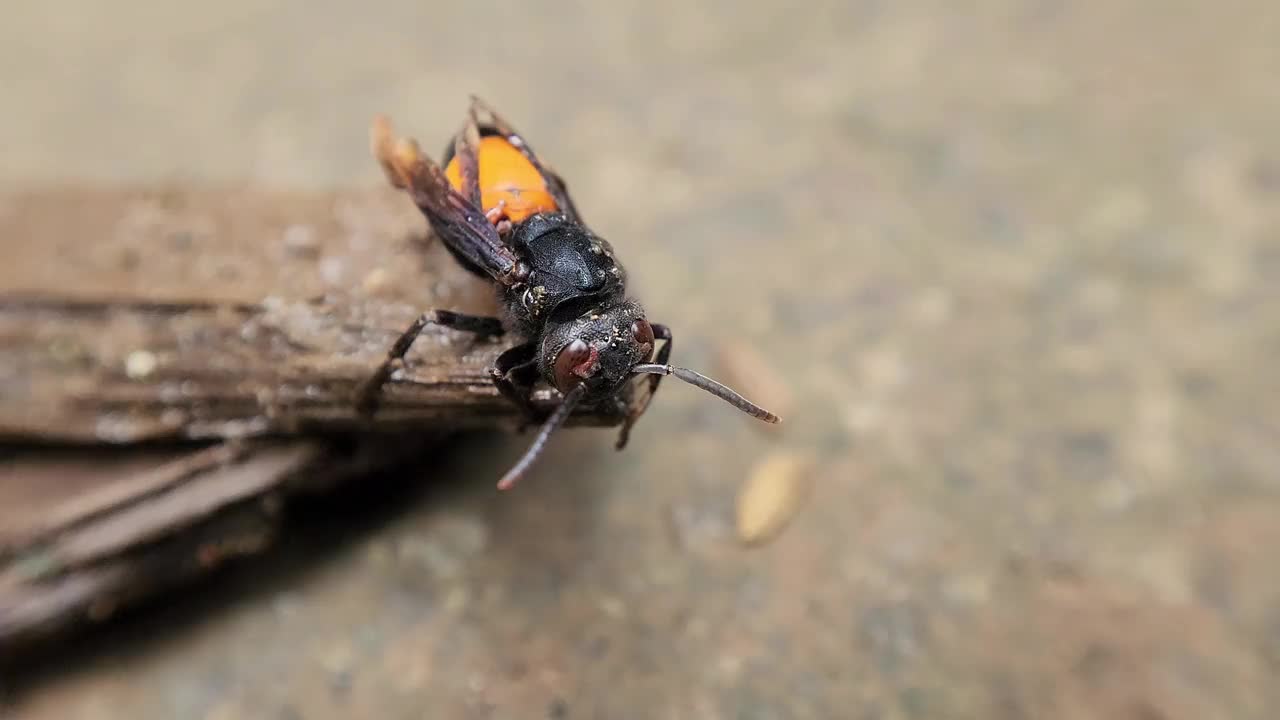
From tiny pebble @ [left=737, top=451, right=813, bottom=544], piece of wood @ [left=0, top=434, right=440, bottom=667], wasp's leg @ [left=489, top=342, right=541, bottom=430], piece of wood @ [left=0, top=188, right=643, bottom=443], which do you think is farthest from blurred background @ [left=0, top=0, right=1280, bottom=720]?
wasp's leg @ [left=489, top=342, right=541, bottom=430]

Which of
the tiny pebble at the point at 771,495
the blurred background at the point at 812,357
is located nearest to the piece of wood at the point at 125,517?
the blurred background at the point at 812,357

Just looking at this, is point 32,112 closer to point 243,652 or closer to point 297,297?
point 297,297

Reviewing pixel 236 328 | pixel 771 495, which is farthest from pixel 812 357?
pixel 236 328

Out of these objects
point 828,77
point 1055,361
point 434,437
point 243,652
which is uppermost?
point 828,77

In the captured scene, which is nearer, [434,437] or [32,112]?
[434,437]

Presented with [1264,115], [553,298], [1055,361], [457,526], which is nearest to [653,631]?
[457,526]
